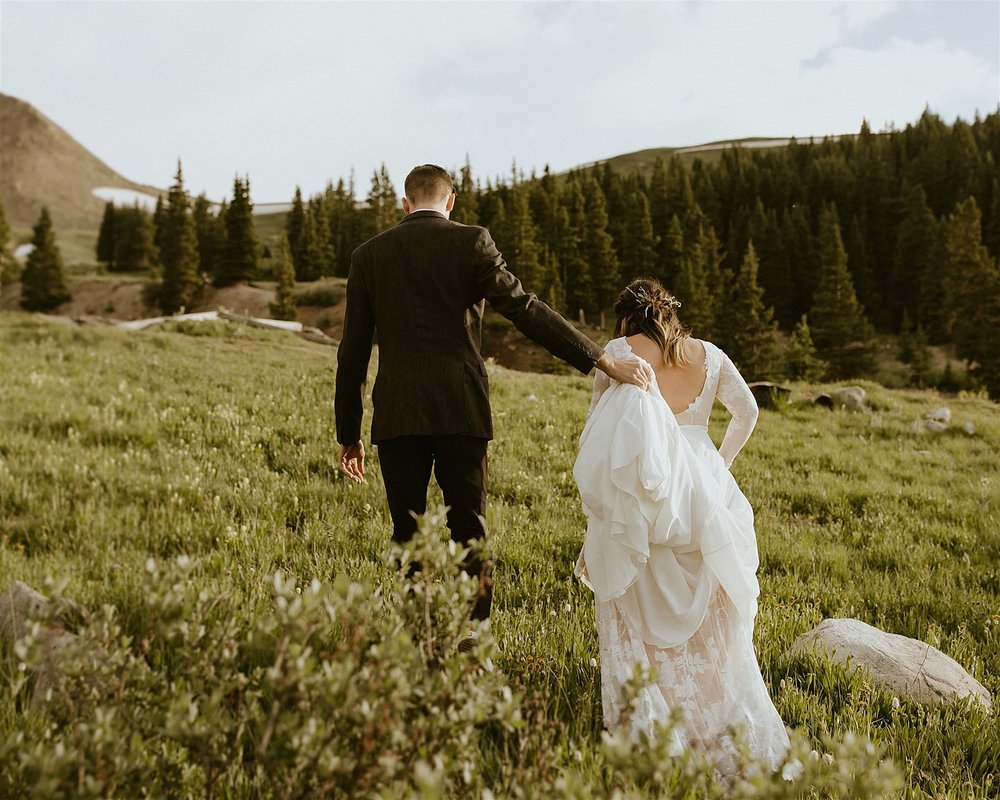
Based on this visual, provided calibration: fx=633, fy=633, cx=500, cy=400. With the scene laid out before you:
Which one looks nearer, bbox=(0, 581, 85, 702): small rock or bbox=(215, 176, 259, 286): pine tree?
bbox=(0, 581, 85, 702): small rock

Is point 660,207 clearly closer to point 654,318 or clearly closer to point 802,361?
point 802,361

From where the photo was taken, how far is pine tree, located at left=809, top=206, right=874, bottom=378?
2425 inches

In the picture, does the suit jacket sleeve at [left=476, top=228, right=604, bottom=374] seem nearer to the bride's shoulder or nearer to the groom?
the groom

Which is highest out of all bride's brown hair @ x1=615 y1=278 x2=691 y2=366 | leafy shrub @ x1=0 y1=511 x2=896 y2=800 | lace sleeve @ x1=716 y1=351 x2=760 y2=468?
bride's brown hair @ x1=615 y1=278 x2=691 y2=366

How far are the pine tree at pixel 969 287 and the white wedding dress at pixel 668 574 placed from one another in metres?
63.7

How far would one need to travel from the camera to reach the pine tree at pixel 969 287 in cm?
5712

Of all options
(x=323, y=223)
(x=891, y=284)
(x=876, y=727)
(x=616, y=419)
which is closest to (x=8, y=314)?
(x=616, y=419)

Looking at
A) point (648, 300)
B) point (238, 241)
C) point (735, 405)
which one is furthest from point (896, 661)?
point (238, 241)

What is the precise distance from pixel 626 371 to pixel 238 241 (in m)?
83.2

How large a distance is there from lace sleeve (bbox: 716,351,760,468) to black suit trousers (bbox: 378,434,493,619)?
1905 mm

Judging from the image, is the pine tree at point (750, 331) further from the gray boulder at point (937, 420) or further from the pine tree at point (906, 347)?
the gray boulder at point (937, 420)

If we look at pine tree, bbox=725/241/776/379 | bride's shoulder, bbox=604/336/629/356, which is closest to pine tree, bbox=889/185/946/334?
pine tree, bbox=725/241/776/379

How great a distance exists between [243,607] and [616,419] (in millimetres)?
3009

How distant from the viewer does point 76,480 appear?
7898 millimetres
